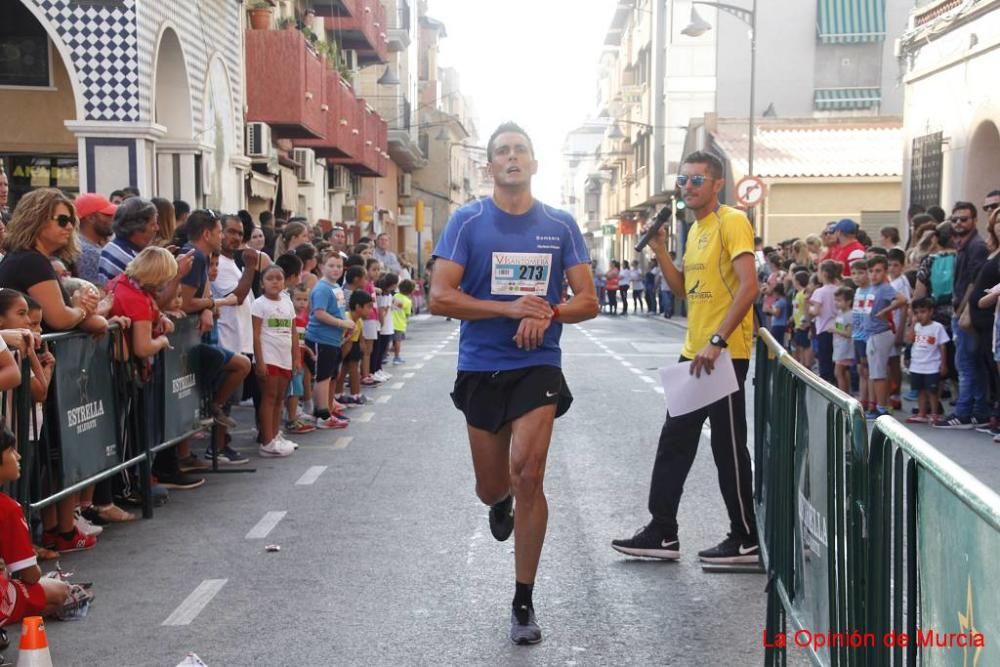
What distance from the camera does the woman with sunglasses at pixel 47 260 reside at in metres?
6.98

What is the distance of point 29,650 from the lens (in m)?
3.96

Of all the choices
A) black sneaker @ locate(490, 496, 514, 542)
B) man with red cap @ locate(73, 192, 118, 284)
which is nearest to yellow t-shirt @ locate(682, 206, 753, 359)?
black sneaker @ locate(490, 496, 514, 542)

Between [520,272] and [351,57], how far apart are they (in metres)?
38.1

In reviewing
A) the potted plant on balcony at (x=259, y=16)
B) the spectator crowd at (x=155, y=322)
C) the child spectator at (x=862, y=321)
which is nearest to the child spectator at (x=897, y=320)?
the child spectator at (x=862, y=321)

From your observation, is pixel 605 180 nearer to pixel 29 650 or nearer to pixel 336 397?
pixel 336 397

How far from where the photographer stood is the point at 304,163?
30.5 meters

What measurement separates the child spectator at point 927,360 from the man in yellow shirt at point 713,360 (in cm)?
667

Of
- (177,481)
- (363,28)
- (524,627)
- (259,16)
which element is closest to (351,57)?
(363,28)

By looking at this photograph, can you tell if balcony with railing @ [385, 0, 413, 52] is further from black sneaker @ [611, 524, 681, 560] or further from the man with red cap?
black sneaker @ [611, 524, 681, 560]

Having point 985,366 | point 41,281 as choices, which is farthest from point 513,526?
point 985,366

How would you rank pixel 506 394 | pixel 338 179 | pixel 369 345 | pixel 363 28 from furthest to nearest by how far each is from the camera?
pixel 338 179, pixel 363 28, pixel 369 345, pixel 506 394

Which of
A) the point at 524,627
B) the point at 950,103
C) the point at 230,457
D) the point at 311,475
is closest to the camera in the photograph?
the point at 524,627

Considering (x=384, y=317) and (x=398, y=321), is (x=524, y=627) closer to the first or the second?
(x=384, y=317)

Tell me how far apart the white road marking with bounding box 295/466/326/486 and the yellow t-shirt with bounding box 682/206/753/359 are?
142 inches
